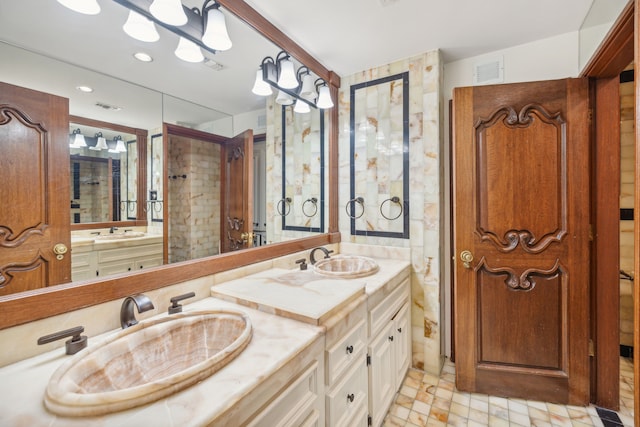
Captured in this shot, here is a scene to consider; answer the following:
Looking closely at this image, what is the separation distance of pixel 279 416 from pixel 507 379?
1791 mm

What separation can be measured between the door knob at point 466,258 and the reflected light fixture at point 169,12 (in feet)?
6.71

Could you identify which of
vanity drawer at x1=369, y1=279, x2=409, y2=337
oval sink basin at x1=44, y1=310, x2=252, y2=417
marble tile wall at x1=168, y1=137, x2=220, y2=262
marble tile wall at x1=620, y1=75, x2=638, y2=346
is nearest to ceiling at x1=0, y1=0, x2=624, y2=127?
marble tile wall at x1=168, y1=137, x2=220, y2=262

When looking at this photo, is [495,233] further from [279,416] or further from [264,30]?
[264,30]

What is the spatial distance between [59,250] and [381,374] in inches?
61.5

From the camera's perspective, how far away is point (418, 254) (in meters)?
2.13

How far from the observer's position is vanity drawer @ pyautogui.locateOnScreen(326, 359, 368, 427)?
1.09m

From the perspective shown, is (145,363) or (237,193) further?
(237,193)

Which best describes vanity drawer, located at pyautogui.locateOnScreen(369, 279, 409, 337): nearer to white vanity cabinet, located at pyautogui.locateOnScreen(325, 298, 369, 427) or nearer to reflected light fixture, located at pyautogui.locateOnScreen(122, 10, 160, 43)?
white vanity cabinet, located at pyautogui.locateOnScreen(325, 298, 369, 427)

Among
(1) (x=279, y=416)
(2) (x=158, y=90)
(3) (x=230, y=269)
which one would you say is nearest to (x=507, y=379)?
(1) (x=279, y=416)

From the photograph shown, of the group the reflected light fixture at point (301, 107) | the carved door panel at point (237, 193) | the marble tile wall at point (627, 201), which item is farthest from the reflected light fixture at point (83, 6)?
the marble tile wall at point (627, 201)

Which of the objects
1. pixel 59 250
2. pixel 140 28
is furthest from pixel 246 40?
pixel 59 250

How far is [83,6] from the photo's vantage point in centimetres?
97

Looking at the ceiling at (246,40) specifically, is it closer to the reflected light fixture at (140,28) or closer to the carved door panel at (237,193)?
the reflected light fixture at (140,28)

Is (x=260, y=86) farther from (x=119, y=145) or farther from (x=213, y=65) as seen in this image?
(x=119, y=145)
